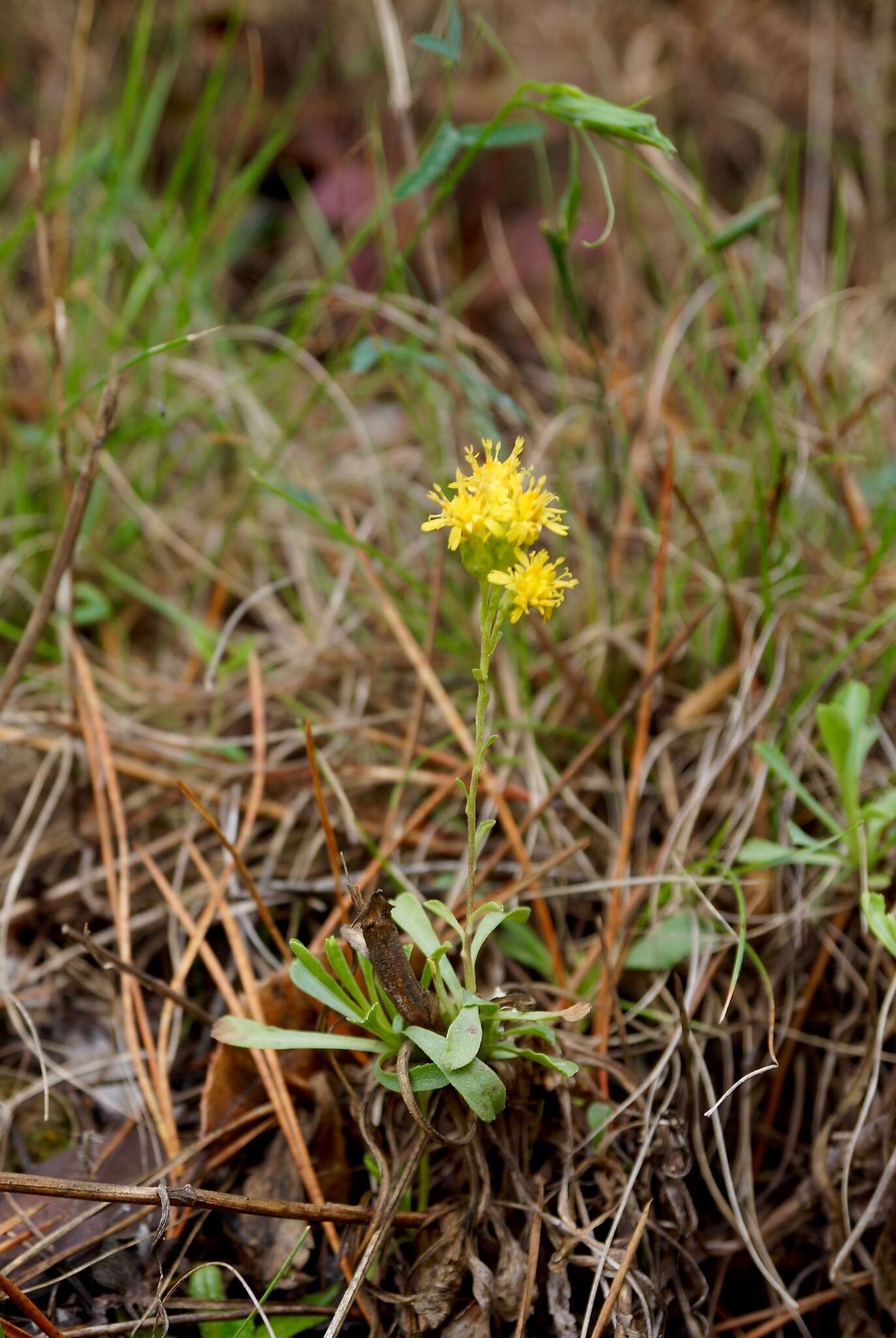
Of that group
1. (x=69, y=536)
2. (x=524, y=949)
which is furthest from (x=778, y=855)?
(x=69, y=536)

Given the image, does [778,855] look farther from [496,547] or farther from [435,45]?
[435,45]

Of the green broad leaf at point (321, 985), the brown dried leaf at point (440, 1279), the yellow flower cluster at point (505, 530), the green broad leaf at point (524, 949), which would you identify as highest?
the yellow flower cluster at point (505, 530)

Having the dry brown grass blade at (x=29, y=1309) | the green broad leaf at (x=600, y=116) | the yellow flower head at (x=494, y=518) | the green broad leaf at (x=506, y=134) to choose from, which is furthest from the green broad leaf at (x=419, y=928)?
the green broad leaf at (x=506, y=134)

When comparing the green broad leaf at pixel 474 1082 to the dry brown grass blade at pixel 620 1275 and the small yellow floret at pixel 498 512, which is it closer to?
the dry brown grass blade at pixel 620 1275

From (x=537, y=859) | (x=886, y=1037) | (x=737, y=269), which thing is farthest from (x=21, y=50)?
(x=886, y=1037)

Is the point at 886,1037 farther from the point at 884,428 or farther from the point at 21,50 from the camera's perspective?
the point at 21,50

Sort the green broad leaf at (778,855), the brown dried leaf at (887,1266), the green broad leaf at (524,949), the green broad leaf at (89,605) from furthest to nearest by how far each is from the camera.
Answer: the green broad leaf at (89,605) → the green broad leaf at (524,949) → the green broad leaf at (778,855) → the brown dried leaf at (887,1266)
